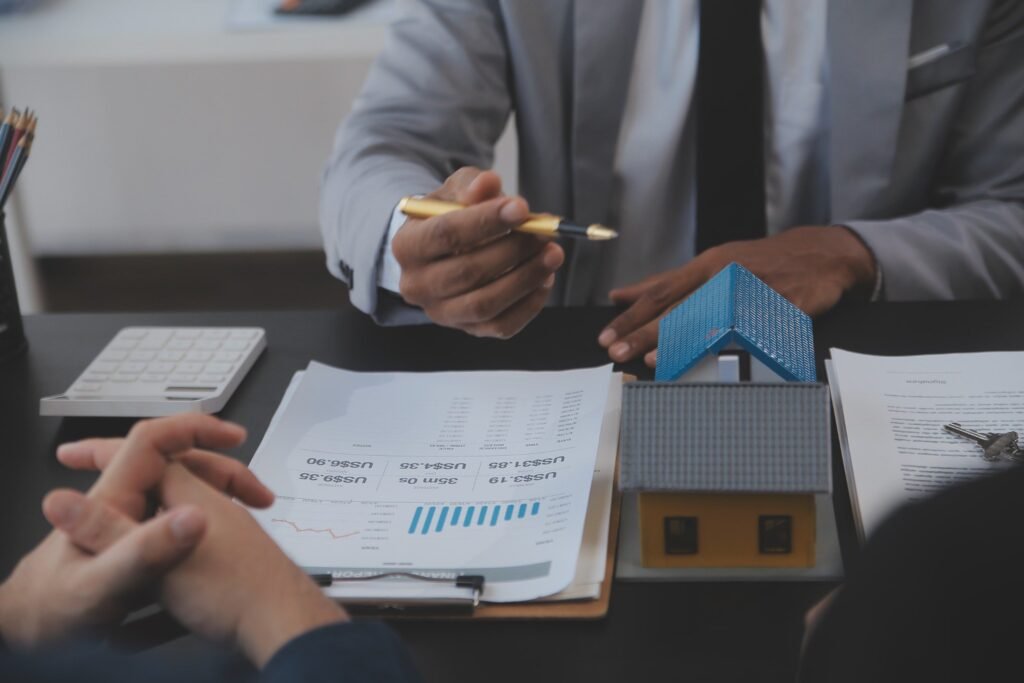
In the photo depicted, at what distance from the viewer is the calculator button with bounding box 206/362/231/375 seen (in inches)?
37.9

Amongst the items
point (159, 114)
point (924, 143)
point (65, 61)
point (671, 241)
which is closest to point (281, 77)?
point (159, 114)

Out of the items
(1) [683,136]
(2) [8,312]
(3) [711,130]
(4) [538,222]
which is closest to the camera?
(4) [538,222]

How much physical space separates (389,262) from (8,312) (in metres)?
0.37

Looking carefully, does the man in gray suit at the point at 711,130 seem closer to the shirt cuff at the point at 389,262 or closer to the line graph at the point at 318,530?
the shirt cuff at the point at 389,262

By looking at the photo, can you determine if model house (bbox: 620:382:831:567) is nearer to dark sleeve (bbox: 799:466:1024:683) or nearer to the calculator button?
dark sleeve (bbox: 799:466:1024:683)

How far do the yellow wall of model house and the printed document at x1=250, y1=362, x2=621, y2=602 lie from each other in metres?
0.05

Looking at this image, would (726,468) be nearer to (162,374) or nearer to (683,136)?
(162,374)

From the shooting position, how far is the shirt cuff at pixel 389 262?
106cm

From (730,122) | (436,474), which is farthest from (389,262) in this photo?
(730,122)

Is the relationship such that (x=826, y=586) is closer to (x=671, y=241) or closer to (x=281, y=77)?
(x=671, y=241)

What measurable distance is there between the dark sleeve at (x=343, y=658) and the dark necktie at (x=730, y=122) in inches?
33.6

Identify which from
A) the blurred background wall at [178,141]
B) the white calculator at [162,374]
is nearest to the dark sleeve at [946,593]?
the white calculator at [162,374]

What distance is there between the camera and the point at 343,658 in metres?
0.52

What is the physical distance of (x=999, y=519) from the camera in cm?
32
